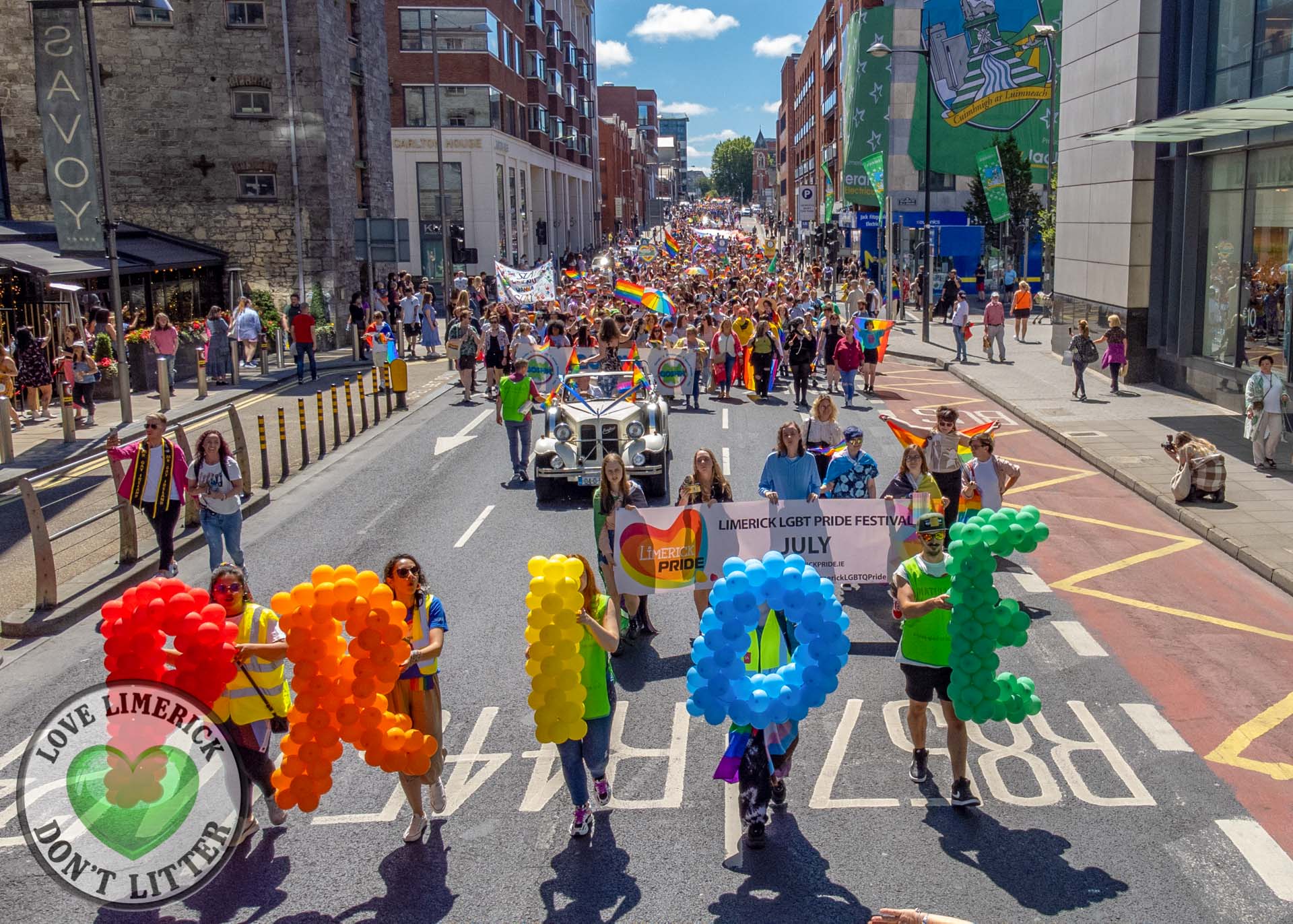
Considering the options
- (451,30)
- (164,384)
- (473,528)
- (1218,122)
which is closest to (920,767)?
(473,528)

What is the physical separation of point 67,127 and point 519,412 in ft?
39.6

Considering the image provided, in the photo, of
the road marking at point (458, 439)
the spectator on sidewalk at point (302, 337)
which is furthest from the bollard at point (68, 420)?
the spectator on sidewalk at point (302, 337)

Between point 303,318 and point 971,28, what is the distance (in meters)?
41.6

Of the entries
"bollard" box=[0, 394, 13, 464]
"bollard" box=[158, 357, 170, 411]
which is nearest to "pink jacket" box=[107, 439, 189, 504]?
"bollard" box=[0, 394, 13, 464]

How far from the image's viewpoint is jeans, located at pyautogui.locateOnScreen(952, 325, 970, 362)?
3089 centimetres

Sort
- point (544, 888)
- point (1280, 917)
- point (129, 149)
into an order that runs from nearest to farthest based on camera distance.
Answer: point (1280, 917) → point (544, 888) → point (129, 149)

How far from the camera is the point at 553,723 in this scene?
7.08 metres

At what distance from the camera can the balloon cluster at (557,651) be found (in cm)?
702

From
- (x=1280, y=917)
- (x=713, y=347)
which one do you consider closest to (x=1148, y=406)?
(x=713, y=347)

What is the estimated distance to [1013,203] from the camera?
53.6 meters

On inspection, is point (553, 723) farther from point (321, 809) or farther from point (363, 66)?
point (363, 66)

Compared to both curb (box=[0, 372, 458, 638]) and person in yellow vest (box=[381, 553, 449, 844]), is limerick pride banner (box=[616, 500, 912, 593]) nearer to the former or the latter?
person in yellow vest (box=[381, 553, 449, 844])

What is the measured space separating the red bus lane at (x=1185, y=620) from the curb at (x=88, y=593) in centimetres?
942

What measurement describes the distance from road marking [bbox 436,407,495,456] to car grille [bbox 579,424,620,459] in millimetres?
4712
